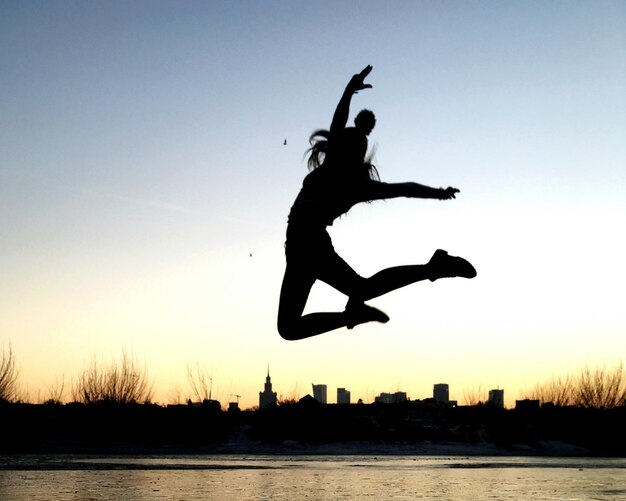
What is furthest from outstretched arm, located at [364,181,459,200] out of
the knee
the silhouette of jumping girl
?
the knee

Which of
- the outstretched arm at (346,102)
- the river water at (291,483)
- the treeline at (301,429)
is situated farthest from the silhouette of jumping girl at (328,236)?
the treeline at (301,429)

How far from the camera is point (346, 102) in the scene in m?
6.57

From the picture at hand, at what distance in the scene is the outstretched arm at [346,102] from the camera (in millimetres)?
6531

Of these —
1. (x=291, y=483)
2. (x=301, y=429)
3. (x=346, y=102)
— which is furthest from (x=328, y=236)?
(x=301, y=429)

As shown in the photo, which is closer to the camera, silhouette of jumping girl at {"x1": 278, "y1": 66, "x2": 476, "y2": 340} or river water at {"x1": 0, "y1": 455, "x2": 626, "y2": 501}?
silhouette of jumping girl at {"x1": 278, "y1": 66, "x2": 476, "y2": 340}

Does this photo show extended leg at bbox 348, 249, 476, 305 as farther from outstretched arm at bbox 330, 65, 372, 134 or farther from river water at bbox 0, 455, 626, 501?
river water at bbox 0, 455, 626, 501

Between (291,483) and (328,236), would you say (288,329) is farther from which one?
(291,483)

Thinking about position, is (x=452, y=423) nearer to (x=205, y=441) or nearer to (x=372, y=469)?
(x=205, y=441)

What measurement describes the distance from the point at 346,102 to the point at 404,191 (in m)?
0.82

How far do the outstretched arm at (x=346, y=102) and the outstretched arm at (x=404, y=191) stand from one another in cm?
52

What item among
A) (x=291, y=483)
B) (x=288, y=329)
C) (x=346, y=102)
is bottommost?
(x=291, y=483)

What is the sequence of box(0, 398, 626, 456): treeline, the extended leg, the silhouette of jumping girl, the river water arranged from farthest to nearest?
box(0, 398, 626, 456): treeline, the river water, the extended leg, the silhouette of jumping girl

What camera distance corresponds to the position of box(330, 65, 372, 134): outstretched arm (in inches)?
257

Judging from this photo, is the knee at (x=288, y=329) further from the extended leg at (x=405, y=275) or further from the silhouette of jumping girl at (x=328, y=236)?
the extended leg at (x=405, y=275)
